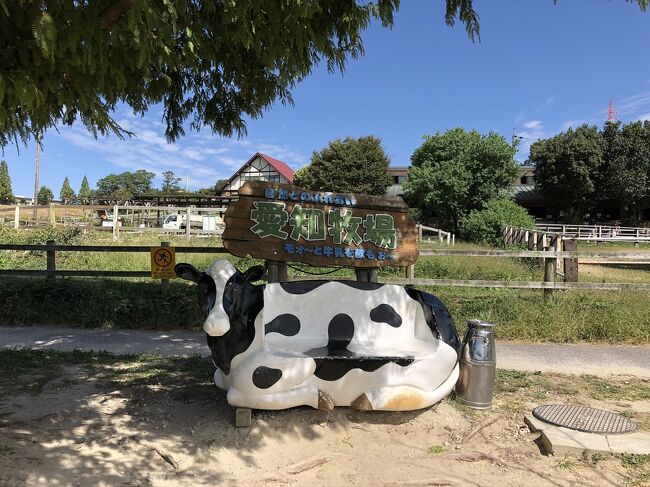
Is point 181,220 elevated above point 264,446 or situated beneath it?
elevated above

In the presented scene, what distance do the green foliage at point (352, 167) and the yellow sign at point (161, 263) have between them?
33.2 metres

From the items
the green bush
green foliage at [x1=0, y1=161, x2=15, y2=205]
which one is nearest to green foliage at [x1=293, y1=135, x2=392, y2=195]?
the green bush

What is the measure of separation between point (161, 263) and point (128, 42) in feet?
18.9

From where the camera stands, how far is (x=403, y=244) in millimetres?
5027

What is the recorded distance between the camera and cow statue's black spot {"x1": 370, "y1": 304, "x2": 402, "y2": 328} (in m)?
4.38

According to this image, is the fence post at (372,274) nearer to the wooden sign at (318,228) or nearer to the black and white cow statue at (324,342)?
the wooden sign at (318,228)

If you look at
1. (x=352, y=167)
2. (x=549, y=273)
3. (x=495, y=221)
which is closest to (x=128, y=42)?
(x=549, y=273)

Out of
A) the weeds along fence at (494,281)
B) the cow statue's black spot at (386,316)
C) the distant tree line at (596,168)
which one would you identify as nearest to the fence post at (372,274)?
the cow statue's black spot at (386,316)

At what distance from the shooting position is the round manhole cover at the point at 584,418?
3.87 meters

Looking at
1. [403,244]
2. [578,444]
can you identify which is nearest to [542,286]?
[403,244]

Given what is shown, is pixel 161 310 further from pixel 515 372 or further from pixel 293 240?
pixel 515 372

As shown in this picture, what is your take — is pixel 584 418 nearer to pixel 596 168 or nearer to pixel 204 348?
pixel 204 348

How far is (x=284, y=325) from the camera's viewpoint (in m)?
4.27

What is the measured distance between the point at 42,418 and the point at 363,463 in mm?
2615
